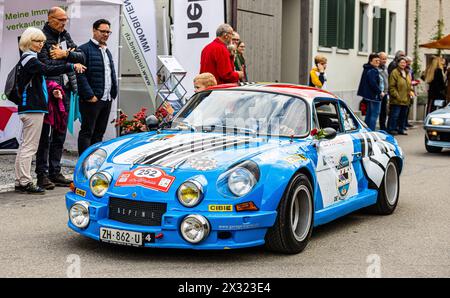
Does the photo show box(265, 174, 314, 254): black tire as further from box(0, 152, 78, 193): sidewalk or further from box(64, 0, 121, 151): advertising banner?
box(64, 0, 121, 151): advertising banner

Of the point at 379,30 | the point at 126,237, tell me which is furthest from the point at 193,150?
the point at 379,30

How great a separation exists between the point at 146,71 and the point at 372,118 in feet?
21.4

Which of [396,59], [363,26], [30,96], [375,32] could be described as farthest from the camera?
[375,32]

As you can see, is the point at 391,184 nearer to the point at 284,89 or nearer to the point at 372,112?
the point at 284,89

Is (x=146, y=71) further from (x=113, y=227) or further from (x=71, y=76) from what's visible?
(x=113, y=227)

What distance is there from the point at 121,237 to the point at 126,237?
46mm

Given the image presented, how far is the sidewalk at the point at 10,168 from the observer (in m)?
9.99

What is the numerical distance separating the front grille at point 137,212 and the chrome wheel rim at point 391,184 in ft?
11.2

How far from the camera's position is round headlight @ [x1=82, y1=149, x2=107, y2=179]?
21.7ft

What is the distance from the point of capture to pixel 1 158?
12.3 meters

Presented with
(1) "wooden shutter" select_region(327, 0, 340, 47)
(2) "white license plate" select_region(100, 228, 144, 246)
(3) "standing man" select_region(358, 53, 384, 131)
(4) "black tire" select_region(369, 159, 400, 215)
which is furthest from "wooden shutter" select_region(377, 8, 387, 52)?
(2) "white license plate" select_region(100, 228, 144, 246)

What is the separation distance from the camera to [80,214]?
641 centimetres

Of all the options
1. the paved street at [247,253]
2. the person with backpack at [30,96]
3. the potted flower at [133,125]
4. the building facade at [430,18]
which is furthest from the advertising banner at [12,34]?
the building facade at [430,18]
